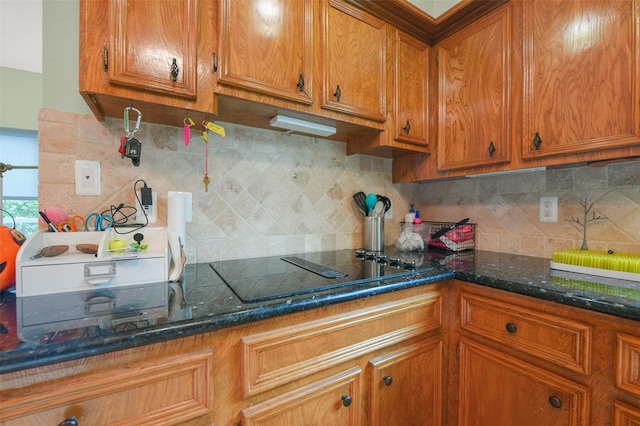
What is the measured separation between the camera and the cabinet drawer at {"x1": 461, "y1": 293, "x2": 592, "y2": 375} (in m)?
0.83

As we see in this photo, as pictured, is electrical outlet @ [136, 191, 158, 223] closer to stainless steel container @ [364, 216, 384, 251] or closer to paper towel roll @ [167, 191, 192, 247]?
paper towel roll @ [167, 191, 192, 247]

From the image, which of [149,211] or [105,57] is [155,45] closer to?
[105,57]

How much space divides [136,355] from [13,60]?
161cm

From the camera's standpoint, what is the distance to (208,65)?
98cm

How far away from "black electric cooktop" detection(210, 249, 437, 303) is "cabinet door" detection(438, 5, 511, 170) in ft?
2.01

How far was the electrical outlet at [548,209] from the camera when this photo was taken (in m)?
1.37

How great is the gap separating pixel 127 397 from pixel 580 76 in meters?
1.75

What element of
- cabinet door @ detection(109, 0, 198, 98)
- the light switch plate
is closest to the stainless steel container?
cabinet door @ detection(109, 0, 198, 98)

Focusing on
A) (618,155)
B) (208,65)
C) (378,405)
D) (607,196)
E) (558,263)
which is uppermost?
(208,65)

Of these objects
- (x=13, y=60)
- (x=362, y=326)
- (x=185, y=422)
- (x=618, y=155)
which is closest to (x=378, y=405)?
(x=362, y=326)

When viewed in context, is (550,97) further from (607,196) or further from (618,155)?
(607,196)

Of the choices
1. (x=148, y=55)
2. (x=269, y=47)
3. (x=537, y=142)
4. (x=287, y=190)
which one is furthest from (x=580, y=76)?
(x=148, y=55)

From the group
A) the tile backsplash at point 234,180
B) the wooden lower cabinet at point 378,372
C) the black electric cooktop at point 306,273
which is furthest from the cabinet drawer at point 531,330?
the tile backsplash at point 234,180

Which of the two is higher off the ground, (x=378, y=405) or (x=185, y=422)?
(x=185, y=422)
